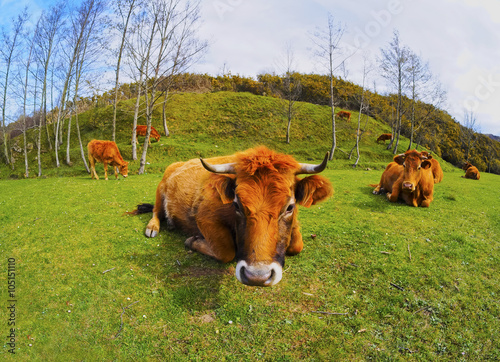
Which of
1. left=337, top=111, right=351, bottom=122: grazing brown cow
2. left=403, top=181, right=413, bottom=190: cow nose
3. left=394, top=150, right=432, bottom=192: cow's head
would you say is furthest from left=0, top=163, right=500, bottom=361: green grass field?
left=337, top=111, right=351, bottom=122: grazing brown cow

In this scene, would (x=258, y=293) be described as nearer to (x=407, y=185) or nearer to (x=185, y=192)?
(x=185, y=192)

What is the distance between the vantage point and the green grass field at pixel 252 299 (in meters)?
2.88

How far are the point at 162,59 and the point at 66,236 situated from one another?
57.0ft

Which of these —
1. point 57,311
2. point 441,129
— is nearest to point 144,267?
point 57,311

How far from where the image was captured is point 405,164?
9.05m

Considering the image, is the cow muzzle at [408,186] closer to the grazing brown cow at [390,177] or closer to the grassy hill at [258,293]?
the grassy hill at [258,293]

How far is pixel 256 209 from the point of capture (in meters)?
3.26

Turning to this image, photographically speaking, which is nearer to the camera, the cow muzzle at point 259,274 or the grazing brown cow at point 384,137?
the cow muzzle at point 259,274

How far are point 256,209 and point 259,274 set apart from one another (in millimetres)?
812

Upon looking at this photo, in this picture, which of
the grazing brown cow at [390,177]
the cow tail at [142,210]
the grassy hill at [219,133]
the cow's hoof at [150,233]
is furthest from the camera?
the grassy hill at [219,133]

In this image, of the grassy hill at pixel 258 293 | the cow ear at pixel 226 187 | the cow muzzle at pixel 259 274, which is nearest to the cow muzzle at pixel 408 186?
the grassy hill at pixel 258 293

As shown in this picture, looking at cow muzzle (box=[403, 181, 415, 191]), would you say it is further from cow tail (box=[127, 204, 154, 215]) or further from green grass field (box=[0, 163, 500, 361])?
Answer: cow tail (box=[127, 204, 154, 215])

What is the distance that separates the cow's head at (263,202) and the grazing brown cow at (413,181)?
256 inches

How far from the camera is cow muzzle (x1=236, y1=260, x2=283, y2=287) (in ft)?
9.12
